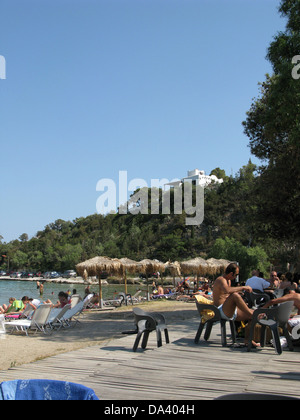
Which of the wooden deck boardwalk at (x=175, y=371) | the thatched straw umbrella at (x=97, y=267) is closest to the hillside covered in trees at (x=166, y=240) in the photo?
the thatched straw umbrella at (x=97, y=267)

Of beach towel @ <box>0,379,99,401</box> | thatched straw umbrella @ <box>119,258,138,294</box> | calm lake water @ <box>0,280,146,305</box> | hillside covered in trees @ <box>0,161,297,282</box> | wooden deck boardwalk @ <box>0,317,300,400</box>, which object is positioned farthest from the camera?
hillside covered in trees @ <box>0,161,297,282</box>

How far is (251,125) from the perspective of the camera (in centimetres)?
1727

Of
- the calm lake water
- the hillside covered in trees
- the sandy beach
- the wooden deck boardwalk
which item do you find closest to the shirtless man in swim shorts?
the wooden deck boardwalk

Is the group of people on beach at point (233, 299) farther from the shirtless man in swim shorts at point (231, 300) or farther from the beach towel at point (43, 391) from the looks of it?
the beach towel at point (43, 391)

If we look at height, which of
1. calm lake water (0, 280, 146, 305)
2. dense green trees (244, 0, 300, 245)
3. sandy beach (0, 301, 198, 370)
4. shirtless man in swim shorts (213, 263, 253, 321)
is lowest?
calm lake water (0, 280, 146, 305)

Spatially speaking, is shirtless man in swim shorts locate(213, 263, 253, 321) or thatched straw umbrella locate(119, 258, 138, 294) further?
thatched straw umbrella locate(119, 258, 138, 294)

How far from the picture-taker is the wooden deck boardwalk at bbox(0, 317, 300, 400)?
4102 mm

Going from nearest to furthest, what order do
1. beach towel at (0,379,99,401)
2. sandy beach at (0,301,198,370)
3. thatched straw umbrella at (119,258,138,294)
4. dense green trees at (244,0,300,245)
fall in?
beach towel at (0,379,99,401), sandy beach at (0,301,198,370), dense green trees at (244,0,300,245), thatched straw umbrella at (119,258,138,294)

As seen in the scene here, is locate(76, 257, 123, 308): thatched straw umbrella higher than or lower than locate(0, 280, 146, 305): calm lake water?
higher

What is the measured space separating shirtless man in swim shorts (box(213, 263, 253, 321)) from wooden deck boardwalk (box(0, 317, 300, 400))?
512 millimetres

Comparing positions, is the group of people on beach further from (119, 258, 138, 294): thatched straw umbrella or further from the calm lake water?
the calm lake water

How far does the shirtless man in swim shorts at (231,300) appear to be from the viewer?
621 cm

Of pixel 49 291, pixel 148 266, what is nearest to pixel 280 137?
pixel 148 266

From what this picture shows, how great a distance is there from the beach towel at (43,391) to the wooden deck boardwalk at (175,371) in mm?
2107
